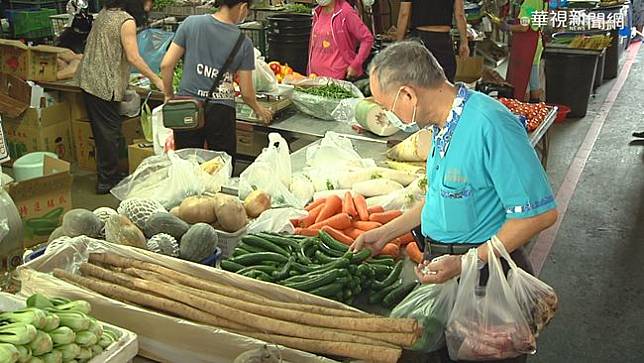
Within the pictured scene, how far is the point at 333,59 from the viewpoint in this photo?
19.9ft

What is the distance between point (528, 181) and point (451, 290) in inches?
17.5

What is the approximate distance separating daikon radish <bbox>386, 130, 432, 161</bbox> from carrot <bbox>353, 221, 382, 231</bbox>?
3.24 feet

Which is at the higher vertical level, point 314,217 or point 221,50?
point 221,50

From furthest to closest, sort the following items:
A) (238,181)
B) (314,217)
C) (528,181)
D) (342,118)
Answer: (342,118)
(238,181)
(314,217)
(528,181)

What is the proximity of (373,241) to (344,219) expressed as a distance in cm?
47

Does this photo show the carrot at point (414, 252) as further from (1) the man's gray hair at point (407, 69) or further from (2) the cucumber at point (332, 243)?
(1) the man's gray hair at point (407, 69)

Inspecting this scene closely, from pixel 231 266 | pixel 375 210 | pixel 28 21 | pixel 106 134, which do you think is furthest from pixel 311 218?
pixel 28 21

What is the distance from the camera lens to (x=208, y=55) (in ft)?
14.4

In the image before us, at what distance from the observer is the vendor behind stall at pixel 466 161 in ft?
7.08

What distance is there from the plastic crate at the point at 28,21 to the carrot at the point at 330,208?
8923 millimetres

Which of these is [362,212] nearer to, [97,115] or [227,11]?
[227,11]

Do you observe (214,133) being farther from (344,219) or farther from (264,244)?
(264,244)

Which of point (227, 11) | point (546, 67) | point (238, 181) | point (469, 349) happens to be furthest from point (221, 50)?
point (546, 67)

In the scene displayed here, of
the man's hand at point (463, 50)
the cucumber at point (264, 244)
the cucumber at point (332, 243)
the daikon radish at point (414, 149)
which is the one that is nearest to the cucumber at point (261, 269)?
the cucumber at point (264, 244)
